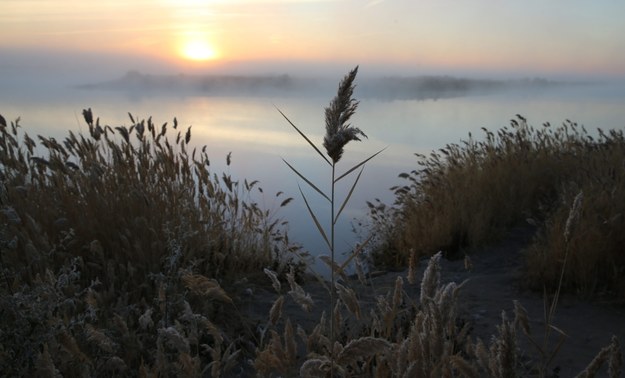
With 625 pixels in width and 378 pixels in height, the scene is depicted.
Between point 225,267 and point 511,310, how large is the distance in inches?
88.4

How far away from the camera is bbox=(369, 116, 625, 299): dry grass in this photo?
4711mm

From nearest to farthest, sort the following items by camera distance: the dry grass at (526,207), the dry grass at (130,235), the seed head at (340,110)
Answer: the seed head at (340,110) < the dry grass at (130,235) < the dry grass at (526,207)

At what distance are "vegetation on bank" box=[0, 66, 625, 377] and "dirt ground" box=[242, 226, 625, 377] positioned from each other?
107 millimetres

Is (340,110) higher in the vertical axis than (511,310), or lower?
higher

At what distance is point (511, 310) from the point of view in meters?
4.45

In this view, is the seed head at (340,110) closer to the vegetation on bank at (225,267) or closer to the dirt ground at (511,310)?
the vegetation on bank at (225,267)

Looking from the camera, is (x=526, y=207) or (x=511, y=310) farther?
(x=526, y=207)

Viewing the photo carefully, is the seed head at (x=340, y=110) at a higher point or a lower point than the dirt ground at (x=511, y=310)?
higher

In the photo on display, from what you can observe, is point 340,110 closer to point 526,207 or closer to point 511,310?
point 511,310

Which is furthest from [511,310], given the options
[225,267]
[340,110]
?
[340,110]

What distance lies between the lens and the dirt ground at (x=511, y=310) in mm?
3787

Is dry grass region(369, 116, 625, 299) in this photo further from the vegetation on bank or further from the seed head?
the seed head

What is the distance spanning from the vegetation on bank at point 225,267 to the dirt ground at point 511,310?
4.2 inches

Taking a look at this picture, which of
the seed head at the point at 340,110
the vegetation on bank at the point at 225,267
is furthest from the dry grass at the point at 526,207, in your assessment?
the seed head at the point at 340,110
